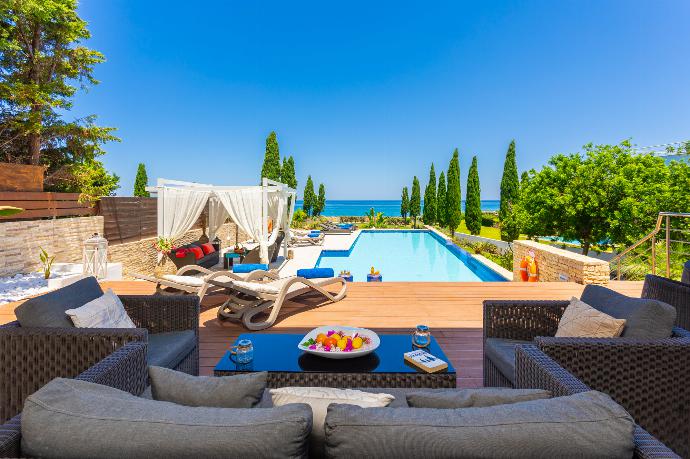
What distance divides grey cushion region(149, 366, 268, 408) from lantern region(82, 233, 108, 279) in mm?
6775

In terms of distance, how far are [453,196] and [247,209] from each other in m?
15.8

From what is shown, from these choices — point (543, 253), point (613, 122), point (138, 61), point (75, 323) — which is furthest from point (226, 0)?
point (613, 122)

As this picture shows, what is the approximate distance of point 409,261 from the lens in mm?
13516

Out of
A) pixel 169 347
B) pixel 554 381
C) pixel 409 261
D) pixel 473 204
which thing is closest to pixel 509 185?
pixel 473 204

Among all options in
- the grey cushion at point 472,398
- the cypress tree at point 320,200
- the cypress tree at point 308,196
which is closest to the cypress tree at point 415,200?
the cypress tree at point 320,200

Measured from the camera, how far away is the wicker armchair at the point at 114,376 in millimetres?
917

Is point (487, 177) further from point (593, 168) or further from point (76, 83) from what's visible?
point (76, 83)

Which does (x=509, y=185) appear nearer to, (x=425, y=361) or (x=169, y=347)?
(x=425, y=361)

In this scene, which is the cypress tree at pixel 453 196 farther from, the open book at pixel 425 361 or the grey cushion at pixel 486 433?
the grey cushion at pixel 486 433

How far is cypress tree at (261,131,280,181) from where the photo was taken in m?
19.6

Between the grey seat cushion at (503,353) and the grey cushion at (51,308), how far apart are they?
249cm

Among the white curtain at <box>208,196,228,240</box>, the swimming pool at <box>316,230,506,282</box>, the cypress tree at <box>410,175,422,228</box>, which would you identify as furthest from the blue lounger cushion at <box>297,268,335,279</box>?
the cypress tree at <box>410,175,422,228</box>

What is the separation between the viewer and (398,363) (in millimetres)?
2154

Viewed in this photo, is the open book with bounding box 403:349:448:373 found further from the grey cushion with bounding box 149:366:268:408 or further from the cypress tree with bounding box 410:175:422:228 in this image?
the cypress tree with bounding box 410:175:422:228
